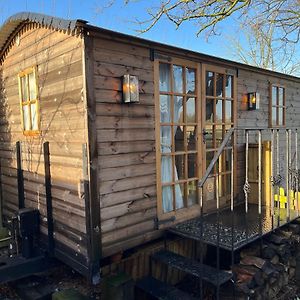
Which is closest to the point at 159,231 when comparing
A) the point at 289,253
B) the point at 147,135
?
the point at 147,135

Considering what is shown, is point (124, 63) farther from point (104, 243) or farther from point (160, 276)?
point (160, 276)

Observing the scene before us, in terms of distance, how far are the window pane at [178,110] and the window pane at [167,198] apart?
91 centimetres

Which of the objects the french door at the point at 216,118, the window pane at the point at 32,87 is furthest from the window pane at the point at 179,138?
the window pane at the point at 32,87

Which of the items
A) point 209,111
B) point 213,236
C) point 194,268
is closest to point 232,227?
point 213,236

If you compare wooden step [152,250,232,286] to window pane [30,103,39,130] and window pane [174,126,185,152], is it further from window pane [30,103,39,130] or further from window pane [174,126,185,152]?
window pane [30,103,39,130]

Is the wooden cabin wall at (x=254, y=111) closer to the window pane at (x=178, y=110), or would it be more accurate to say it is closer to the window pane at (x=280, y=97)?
the window pane at (x=280, y=97)

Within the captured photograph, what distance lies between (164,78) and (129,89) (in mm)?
756

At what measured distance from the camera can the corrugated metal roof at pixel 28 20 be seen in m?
3.06

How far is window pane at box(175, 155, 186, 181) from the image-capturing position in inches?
160

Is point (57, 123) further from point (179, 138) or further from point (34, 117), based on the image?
point (179, 138)

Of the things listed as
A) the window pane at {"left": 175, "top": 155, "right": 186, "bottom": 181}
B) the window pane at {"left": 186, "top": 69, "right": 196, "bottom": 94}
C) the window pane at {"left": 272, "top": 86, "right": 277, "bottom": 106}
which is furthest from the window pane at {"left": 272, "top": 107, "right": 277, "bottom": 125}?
the window pane at {"left": 175, "top": 155, "right": 186, "bottom": 181}

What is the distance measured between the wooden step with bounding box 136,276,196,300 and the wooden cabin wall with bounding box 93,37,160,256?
0.47 meters

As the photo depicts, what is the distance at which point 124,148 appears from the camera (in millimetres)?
3398

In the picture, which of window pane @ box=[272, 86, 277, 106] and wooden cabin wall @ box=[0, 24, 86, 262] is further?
window pane @ box=[272, 86, 277, 106]
